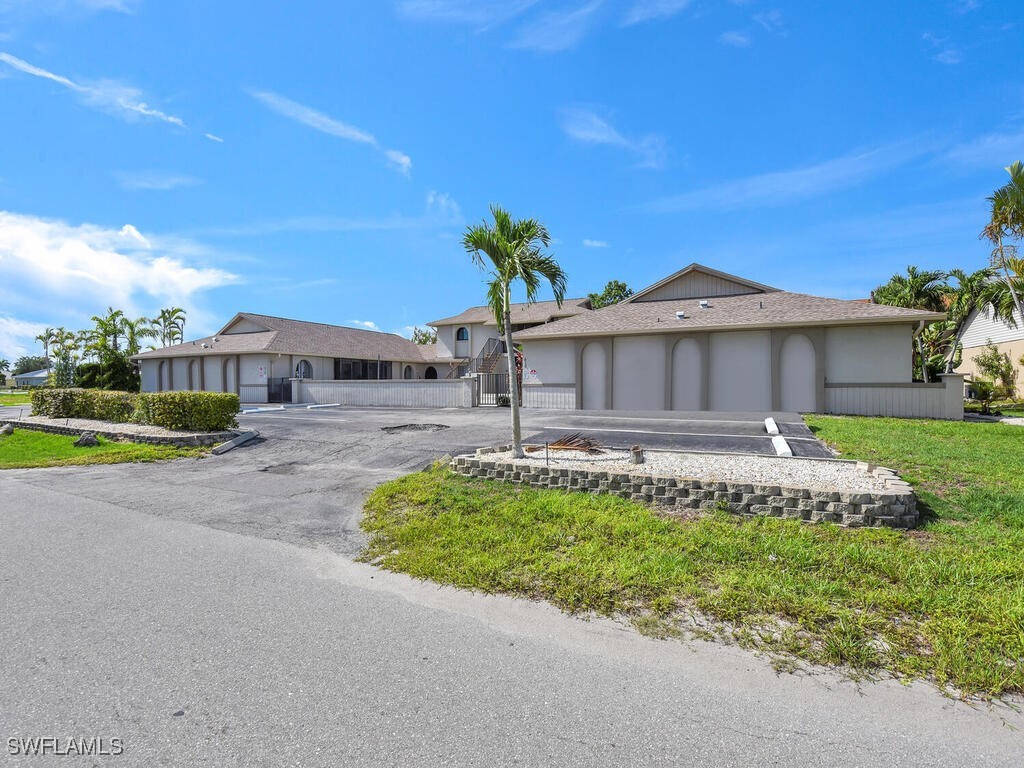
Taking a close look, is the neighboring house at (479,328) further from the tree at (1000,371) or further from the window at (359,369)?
the tree at (1000,371)

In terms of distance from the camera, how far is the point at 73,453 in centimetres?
1139

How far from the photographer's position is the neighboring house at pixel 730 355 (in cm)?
1623

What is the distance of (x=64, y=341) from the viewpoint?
6562 cm

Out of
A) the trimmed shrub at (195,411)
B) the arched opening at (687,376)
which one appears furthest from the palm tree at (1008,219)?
the trimmed shrub at (195,411)

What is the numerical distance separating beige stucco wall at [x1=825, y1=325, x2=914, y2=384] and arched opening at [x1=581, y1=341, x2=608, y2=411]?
25.0ft

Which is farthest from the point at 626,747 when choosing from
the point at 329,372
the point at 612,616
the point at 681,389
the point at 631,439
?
the point at 329,372

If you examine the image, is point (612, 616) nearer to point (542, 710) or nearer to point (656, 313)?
point (542, 710)

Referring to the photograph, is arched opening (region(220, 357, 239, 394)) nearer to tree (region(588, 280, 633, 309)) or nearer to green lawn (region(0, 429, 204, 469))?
green lawn (region(0, 429, 204, 469))

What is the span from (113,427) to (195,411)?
A: 3.44 m

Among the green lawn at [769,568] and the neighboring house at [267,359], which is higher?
the neighboring house at [267,359]

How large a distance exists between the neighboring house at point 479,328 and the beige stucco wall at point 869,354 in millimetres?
15717

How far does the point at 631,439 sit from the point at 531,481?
3.99m

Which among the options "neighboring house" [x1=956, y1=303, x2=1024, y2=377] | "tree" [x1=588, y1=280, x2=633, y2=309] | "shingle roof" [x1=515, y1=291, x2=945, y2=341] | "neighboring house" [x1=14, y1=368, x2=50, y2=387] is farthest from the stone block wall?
"neighboring house" [x1=14, y1=368, x2=50, y2=387]

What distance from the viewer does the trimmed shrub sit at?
40.4 ft
